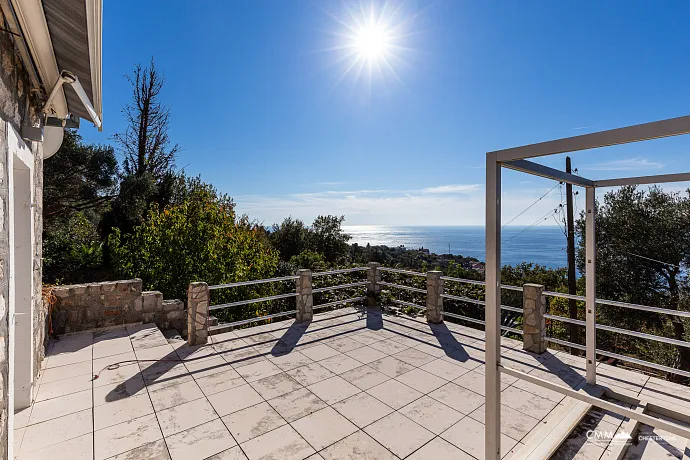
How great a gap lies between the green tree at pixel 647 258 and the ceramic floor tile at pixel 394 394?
24.7 ft

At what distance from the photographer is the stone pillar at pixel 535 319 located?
4.06 meters

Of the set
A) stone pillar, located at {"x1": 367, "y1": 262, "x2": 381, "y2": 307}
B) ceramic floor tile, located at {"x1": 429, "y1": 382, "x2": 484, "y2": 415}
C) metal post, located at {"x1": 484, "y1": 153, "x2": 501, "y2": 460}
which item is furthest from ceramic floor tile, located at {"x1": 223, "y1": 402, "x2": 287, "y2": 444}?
stone pillar, located at {"x1": 367, "y1": 262, "x2": 381, "y2": 307}

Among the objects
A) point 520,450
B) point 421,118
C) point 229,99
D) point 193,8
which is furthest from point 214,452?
point 229,99

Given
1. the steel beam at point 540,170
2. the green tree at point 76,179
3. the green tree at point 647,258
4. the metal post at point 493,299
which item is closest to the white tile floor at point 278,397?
the metal post at point 493,299

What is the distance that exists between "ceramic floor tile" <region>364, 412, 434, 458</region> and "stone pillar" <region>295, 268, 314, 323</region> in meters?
2.80

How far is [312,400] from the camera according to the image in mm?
3059

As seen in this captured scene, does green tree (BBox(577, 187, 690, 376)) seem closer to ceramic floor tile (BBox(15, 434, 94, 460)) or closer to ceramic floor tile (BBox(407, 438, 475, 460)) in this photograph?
ceramic floor tile (BBox(407, 438, 475, 460))

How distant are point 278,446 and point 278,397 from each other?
720 millimetres

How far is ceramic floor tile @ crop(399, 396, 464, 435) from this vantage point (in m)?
2.68

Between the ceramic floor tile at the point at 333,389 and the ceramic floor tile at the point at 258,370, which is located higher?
the ceramic floor tile at the point at 258,370

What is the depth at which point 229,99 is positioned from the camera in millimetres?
8617

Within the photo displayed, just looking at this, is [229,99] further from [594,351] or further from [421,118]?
[594,351]

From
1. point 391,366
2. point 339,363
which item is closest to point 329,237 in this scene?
point 339,363

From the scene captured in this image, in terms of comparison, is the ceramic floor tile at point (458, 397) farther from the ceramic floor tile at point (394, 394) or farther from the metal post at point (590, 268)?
the metal post at point (590, 268)
